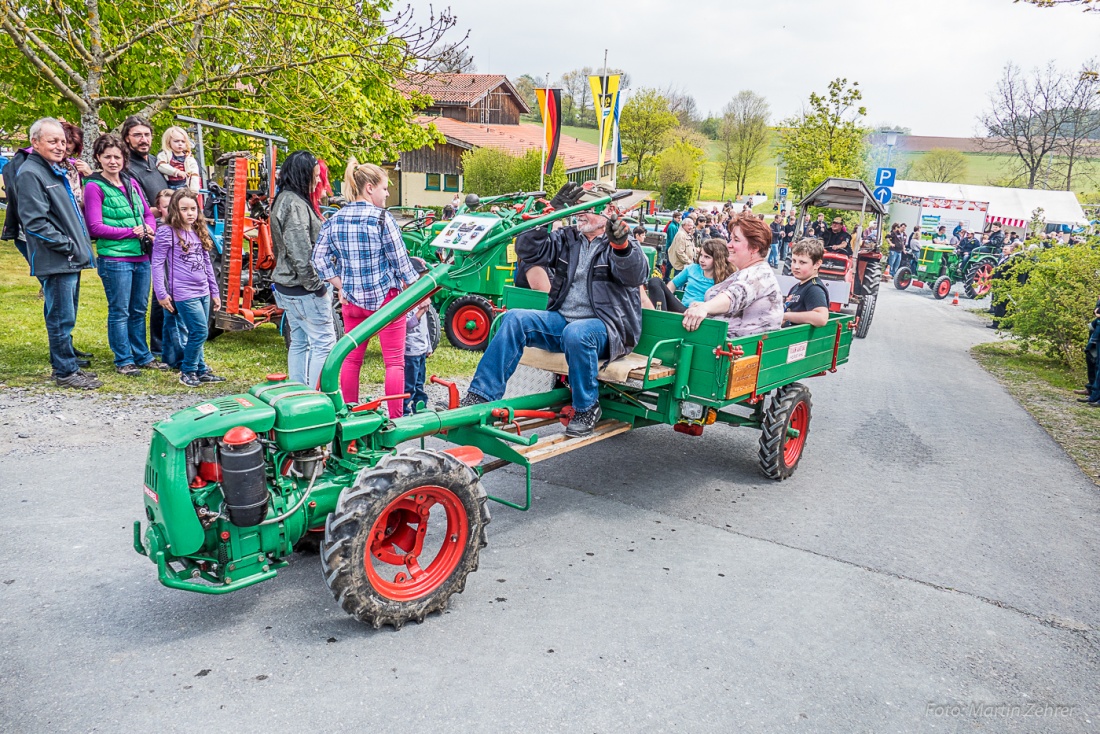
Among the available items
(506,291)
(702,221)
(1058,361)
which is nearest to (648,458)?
(506,291)

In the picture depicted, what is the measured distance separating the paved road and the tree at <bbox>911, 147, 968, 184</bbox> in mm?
67793

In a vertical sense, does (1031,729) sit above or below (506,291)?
A: below

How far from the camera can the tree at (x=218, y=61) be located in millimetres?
8672

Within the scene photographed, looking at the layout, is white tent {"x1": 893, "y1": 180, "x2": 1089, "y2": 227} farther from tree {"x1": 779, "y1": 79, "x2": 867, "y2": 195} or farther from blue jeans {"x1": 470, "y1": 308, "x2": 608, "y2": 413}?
blue jeans {"x1": 470, "y1": 308, "x2": 608, "y2": 413}

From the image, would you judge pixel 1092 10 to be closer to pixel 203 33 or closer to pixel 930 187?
pixel 203 33

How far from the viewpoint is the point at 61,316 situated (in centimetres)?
607

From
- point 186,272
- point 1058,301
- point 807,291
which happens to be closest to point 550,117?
point 1058,301

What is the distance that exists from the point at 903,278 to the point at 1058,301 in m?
12.7

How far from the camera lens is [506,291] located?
18.1 feet

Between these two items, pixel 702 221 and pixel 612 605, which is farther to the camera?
pixel 702 221

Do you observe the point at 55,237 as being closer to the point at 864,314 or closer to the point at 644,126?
the point at 864,314

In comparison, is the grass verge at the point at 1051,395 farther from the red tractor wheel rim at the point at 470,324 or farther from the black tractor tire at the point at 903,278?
the black tractor tire at the point at 903,278

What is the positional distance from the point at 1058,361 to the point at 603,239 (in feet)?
34.1

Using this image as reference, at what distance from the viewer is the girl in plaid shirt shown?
4.91 meters
